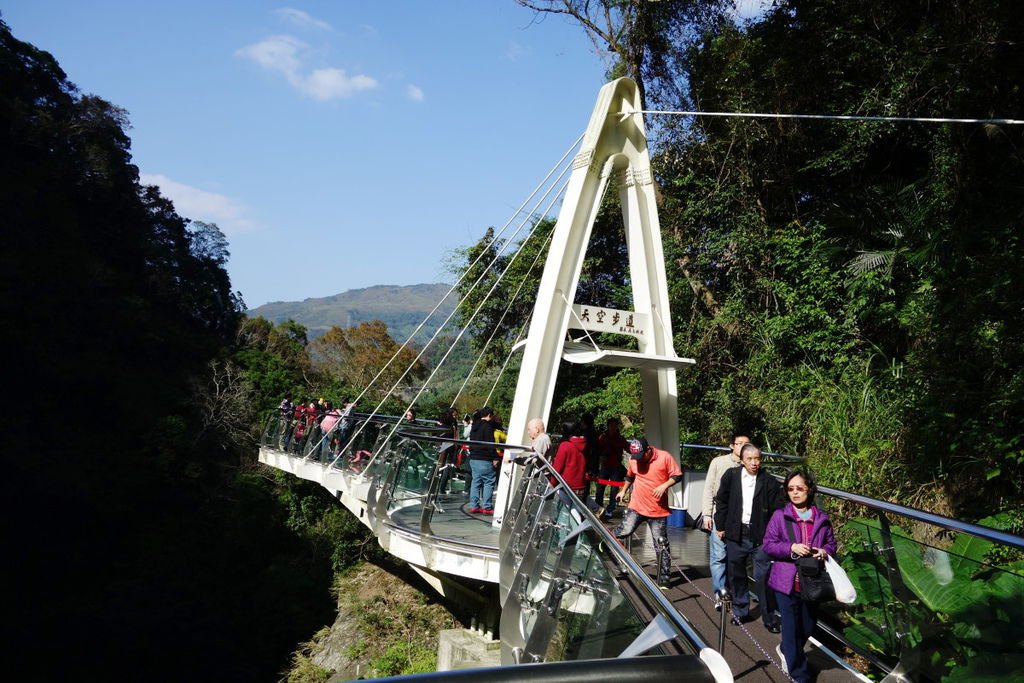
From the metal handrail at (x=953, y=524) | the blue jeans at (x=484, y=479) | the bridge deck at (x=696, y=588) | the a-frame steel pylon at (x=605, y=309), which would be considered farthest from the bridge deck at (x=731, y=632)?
the blue jeans at (x=484, y=479)

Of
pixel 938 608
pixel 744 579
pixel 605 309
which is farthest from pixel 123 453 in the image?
pixel 938 608

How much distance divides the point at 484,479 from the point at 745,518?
15.5 ft

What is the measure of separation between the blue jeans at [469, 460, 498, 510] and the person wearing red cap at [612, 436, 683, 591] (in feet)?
10.8

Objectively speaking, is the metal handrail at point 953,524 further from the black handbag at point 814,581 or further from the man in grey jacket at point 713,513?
the man in grey jacket at point 713,513

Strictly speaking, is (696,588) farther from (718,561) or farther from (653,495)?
(653,495)

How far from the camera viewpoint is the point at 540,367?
30.6 feet

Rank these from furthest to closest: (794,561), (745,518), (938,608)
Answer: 1. (745,518)
2. (794,561)
3. (938,608)

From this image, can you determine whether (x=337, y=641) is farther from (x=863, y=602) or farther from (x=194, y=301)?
(x=194, y=301)

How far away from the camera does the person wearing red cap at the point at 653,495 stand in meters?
6.31

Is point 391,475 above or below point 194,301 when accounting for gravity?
below

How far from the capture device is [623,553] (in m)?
2.33

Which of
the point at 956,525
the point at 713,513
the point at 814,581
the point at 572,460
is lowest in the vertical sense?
the point at 814,581

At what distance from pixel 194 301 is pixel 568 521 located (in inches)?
1512

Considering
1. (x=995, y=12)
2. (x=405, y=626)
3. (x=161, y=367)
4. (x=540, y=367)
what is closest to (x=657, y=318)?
(x=540, y=367)
